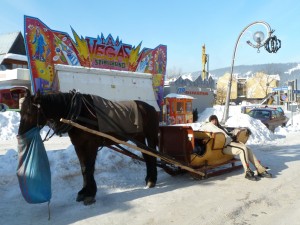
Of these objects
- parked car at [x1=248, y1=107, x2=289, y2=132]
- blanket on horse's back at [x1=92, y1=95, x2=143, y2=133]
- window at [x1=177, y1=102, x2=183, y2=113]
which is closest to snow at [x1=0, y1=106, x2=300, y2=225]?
blanket on horse's back at [x1=92, y1=95, x2=143, y2=133]

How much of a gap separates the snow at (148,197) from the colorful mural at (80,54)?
935 centimetres

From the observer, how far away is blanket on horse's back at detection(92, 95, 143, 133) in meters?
5.49

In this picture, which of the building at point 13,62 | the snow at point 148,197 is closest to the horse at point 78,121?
the snow at point 148,197

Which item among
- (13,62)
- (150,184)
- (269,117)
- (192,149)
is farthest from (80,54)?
(150,184)

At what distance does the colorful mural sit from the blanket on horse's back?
10.5 metres

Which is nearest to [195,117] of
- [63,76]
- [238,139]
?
[63,76]

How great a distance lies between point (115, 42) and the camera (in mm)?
22109

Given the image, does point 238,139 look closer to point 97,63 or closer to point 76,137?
point 76,137

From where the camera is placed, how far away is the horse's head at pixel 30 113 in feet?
15.8

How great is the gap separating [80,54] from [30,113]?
15624 millimetres

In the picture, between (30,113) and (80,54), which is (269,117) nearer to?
(80,54)

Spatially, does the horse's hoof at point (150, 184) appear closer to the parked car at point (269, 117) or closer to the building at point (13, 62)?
the parked car at point (269, 117)

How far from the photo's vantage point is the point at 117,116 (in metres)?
5.66

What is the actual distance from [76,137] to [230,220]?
8.36ft
